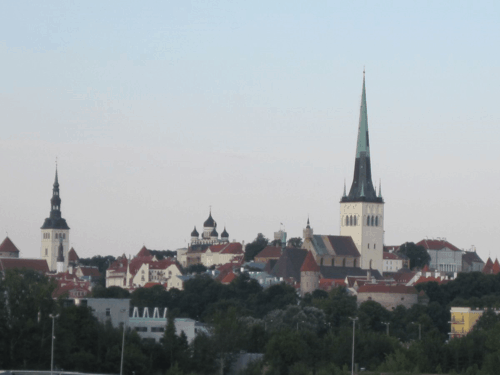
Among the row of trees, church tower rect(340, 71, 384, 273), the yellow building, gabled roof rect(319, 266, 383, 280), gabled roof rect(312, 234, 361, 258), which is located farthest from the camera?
church tower rect(340, 71, 384, 273)

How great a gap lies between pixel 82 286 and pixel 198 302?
28351mm

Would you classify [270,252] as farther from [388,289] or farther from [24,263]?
[388,289]

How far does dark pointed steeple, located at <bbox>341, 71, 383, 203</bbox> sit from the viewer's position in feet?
545

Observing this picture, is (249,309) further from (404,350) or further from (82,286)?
(404,350)

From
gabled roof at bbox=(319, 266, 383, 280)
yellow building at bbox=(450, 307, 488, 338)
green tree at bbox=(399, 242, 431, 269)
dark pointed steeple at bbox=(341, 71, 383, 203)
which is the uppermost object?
dark pointed steeple at bbox=(341, 71, 383, 203)

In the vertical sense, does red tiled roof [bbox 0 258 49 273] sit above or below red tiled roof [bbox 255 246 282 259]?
below

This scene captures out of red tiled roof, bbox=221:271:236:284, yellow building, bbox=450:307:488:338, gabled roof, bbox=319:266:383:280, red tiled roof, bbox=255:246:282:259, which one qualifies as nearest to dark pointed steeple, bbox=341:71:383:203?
gabled roof, bbox=319:266:383:280

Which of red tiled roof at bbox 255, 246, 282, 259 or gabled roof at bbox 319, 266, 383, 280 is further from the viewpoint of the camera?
red tiled roof at bbox 255, 246, 282, 259

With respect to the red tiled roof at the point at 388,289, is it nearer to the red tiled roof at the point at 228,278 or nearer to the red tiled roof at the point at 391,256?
the red tiled roof at the point at 228,278

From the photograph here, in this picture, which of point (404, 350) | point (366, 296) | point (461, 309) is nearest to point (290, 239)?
point (366, 296)

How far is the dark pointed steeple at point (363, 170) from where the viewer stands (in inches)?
6540

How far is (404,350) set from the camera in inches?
3265

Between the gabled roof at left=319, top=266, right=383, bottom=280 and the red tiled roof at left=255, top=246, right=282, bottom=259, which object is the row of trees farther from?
the red tiled roof at left=255, top=246, right=282, bottom=259

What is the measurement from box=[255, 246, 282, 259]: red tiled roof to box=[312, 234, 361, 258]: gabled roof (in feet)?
37.3
